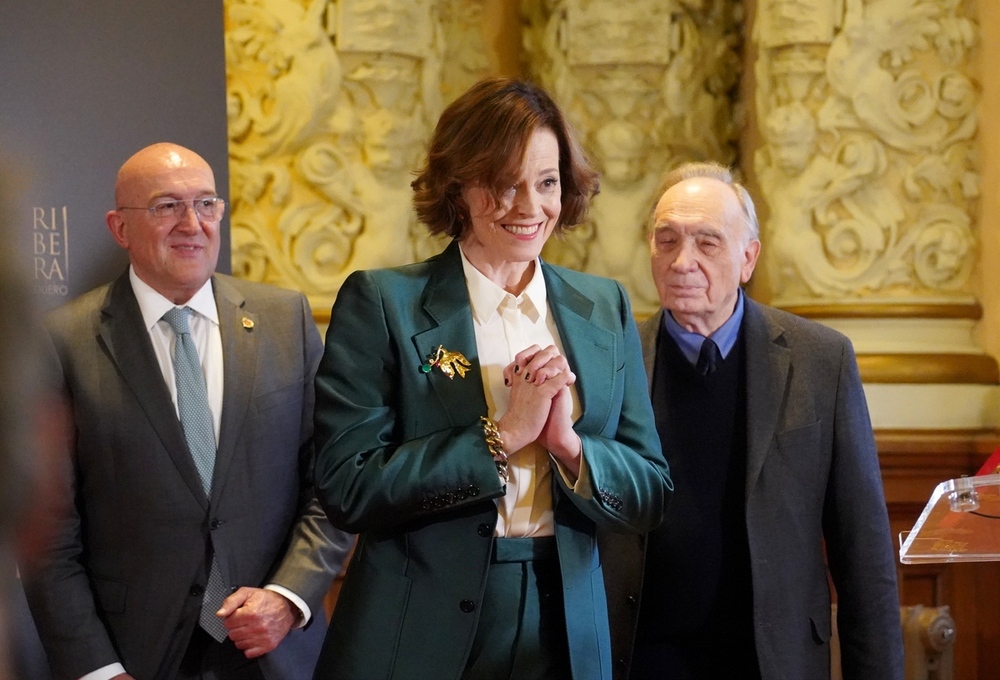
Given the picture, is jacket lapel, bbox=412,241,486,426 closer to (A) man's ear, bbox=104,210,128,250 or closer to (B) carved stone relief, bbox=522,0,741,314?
(A) man's ear, bbox=104,210,128,250

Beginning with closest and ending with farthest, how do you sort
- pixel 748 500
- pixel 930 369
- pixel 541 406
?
1. pixel 541 406
2. pixel 748 500
3. pixel 930 369

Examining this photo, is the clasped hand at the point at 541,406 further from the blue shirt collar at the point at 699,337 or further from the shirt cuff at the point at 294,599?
the shirt cuff at the point at 294,599

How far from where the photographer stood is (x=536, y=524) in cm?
237

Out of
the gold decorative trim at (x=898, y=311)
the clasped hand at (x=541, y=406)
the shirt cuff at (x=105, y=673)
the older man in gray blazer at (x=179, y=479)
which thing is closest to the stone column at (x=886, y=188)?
the gold decorative trim at (x=898, y=311)

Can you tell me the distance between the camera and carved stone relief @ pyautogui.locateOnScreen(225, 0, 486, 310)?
4.53 meters

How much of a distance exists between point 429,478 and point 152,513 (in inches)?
45.5

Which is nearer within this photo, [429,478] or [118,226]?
[429,478]

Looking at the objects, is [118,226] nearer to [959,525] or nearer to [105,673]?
[105,673]

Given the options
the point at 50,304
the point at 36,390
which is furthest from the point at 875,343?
the point at 36,390

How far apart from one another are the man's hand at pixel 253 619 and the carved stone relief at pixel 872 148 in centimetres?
213

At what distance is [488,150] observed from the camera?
2426mm

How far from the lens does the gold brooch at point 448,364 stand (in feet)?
7.79

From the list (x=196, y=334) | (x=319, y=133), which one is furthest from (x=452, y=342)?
(x=319, y=133)

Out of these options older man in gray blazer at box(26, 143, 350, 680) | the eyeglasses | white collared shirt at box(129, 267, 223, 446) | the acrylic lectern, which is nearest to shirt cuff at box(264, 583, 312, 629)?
older man in gray blazer at box(26, 143, 350, 680)
